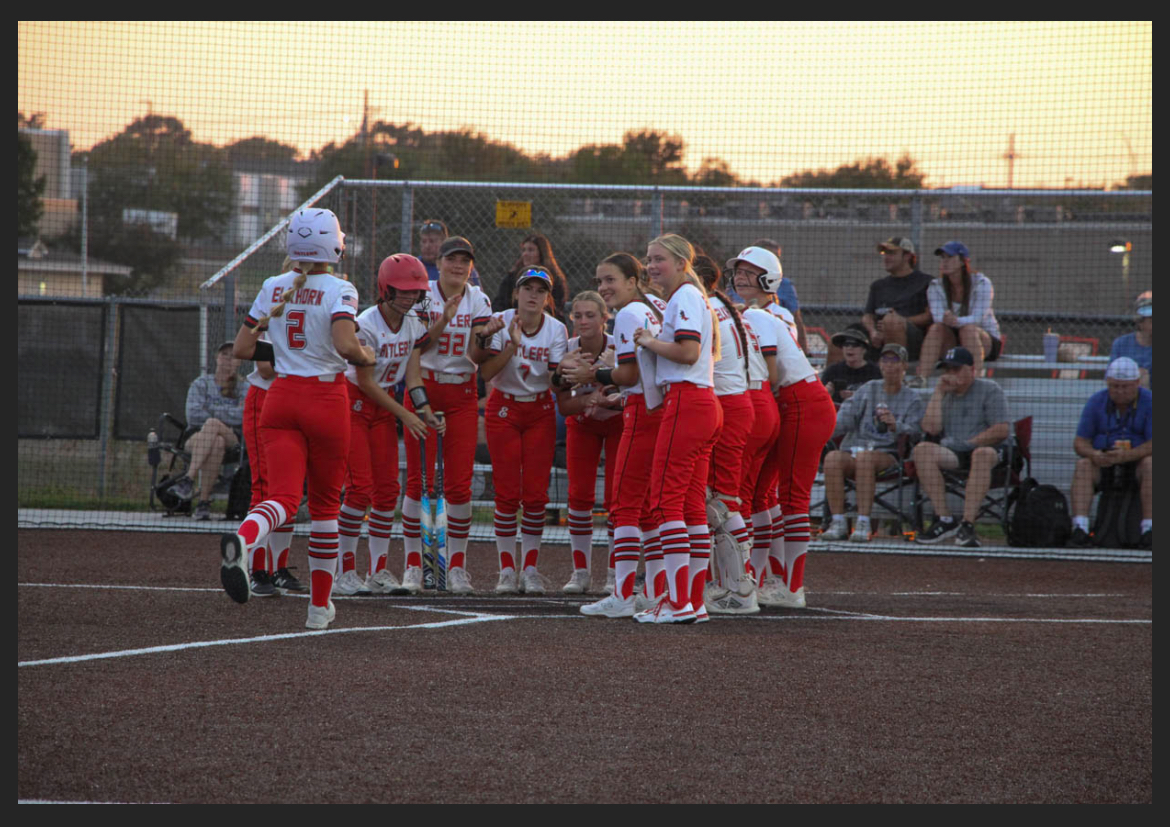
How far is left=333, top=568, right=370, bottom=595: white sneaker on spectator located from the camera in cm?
827

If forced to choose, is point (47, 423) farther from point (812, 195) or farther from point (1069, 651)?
point (1069, 651)

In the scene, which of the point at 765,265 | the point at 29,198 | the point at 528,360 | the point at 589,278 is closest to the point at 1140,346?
the point at 589,278

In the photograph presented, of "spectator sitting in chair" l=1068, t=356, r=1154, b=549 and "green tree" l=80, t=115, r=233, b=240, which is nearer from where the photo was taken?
"spectator sitting in chair" l=1068, t=356, r=1154, b=549

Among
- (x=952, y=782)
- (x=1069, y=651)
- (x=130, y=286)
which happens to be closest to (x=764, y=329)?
(x=1069, y=651)

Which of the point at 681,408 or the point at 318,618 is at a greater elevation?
the point at 681,408

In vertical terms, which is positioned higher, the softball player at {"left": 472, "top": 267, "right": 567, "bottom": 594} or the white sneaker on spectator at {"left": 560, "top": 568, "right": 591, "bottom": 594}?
the softball player at {"left": 472, "top": 267, "right": 567, "bottom": 594}

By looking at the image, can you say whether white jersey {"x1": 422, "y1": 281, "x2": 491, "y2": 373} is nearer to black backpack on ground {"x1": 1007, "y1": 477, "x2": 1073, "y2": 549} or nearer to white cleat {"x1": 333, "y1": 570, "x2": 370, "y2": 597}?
white cleat {"x1": 333, "y1": 570, "x2": 370, "y2": 597}

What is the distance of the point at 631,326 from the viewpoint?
7.12 metres

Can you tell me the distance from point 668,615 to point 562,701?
203 cm

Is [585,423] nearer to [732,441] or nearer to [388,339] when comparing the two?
[732,441]

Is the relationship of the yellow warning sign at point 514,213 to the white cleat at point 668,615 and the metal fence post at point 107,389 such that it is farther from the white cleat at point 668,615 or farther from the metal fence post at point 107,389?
the white cleat at point 668,615

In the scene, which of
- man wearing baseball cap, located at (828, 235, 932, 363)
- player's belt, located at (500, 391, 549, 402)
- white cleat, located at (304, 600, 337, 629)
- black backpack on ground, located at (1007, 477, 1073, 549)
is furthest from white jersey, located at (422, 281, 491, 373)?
black backpack on ground, located at (1007, 477, 1073, 549)

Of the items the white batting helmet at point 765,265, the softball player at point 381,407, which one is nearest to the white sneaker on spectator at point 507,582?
the softball player at point 381,407

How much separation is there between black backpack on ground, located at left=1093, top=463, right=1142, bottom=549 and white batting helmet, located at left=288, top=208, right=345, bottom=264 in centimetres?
777
